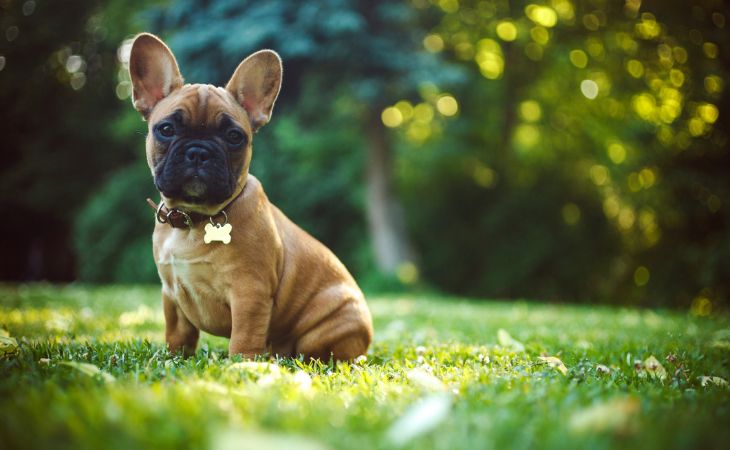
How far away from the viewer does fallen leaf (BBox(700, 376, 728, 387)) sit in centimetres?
293

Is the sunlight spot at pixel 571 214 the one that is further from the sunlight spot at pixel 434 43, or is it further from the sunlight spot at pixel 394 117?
the sunlight spot at pixel 434 43

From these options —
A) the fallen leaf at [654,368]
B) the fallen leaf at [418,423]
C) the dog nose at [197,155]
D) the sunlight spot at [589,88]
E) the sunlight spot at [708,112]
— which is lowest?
the fallen leaf at [654,368]

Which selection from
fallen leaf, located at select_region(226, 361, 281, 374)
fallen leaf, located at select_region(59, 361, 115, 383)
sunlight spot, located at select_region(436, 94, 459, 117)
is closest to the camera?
fallen leaf, located at select_region(59, 361, 115, 383)

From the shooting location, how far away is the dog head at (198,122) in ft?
9.66

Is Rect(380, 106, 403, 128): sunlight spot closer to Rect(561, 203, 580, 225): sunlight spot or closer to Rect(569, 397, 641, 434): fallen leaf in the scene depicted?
Rect(561, 203, 580, 225): sunlight spot

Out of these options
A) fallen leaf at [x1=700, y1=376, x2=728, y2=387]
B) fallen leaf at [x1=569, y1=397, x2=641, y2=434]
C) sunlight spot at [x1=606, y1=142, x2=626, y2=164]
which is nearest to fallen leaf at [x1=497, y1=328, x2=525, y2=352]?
fallen leaf at [x1=700, y1=376, x2=728, y2=387]

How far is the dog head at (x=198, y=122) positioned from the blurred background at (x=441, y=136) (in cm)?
749

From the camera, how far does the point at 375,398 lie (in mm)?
2244

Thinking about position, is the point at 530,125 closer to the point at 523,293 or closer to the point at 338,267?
the point at 523,293

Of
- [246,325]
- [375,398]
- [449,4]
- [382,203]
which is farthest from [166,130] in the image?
[449,4]

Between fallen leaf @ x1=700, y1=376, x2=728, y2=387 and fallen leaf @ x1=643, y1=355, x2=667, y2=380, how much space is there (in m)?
0.18

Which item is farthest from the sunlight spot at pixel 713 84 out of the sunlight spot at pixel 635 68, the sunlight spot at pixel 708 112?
the sunlight spot at pixel 635 68

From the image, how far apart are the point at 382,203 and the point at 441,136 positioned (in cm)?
416

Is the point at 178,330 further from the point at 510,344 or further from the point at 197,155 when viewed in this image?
the point at 510,344
